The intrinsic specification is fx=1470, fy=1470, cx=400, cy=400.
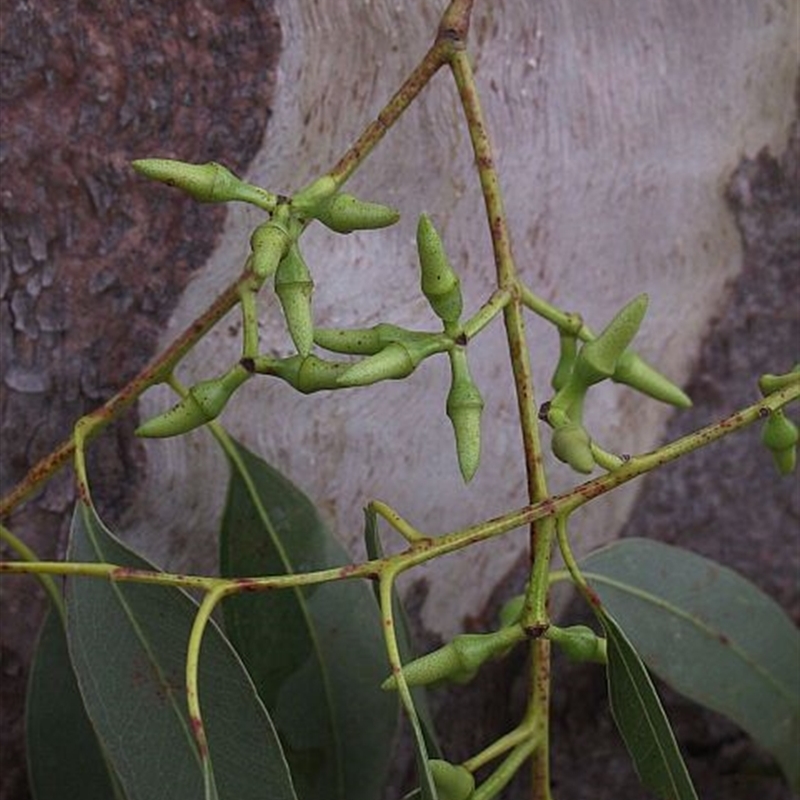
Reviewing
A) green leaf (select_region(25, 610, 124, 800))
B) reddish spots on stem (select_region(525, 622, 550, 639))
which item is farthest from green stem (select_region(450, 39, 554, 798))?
green leaf (select_region(25, 610, 124, 800))

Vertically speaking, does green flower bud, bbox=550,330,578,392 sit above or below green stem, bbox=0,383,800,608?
above

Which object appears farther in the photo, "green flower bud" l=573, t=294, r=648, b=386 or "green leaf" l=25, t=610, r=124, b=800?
"green leaf" l=25, t=610, r=124, b=800

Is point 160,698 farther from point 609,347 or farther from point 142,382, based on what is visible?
point 609,347

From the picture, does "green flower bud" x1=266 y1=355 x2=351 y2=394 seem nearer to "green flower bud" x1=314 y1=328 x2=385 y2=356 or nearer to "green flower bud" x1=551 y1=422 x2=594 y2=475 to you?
"green flower bud" x1=314 y1=328 x2=385 y2=356

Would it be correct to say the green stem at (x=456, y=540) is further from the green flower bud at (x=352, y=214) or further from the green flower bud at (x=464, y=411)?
the green flower bud at (x=352, y=214)

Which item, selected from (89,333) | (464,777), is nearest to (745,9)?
(89,333)

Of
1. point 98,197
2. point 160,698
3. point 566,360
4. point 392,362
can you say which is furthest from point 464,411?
point 98,197

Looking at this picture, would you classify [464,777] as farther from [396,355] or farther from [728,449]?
[728,449]

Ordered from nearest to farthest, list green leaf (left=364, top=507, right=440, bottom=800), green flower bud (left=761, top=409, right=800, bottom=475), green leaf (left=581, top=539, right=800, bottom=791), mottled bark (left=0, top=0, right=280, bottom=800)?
green leaf (left=364, top=507, right=440, bottom=800)
green flower bud (left=761, top=409, right=800, bottom=475)
mottled bark (left=0, top=0, right=280, bottom=800)
green leaf (left=581, top=539, right=800, bottom=791)

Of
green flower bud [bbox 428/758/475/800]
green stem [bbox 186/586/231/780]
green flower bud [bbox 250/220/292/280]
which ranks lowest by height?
green flower bud [bbox 428/758/475/800]
